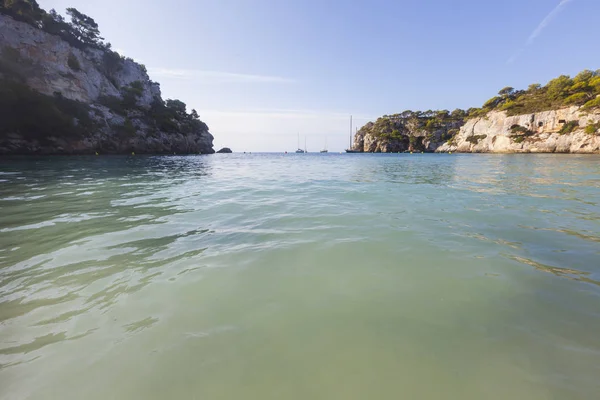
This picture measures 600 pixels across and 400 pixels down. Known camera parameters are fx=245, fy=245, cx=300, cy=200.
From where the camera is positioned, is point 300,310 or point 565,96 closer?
point 300,310

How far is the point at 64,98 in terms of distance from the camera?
4122 centimetres

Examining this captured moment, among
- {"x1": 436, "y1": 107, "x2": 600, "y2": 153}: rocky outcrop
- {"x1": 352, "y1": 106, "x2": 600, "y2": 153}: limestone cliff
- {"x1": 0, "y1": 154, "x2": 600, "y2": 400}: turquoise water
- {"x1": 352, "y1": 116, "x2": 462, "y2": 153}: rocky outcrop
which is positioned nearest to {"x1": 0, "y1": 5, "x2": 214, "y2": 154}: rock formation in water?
{"x1": 0, "y1": 154, "x2": 600, "y2": 400}: turquoise water

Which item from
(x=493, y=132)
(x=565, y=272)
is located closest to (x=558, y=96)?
(x=493, y=132)

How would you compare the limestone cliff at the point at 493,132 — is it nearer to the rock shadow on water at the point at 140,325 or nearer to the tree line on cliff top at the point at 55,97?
the rock shadow on water at the point at 140,325

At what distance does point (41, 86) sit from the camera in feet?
126

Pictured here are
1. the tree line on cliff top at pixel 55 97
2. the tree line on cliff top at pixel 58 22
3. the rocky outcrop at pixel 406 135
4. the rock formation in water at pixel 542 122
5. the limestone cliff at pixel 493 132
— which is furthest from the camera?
the rocky outcrop at pixel 406 135

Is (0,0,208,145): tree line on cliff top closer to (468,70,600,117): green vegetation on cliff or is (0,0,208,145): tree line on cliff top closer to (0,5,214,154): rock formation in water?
(0,5,214,154): rock formation in water

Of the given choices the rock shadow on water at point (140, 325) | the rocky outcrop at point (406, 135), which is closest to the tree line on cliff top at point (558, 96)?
the rocky outcrop at point (406, 135)

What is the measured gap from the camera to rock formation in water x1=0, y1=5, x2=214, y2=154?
3450 cm

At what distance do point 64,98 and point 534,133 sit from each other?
308ft

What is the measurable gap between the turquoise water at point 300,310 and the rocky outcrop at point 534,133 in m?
61.0

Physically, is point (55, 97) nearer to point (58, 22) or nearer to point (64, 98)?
point (64, 98)

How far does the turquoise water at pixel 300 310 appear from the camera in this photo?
1752 millimetres

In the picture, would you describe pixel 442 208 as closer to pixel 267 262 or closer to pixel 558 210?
pixel 558 210
